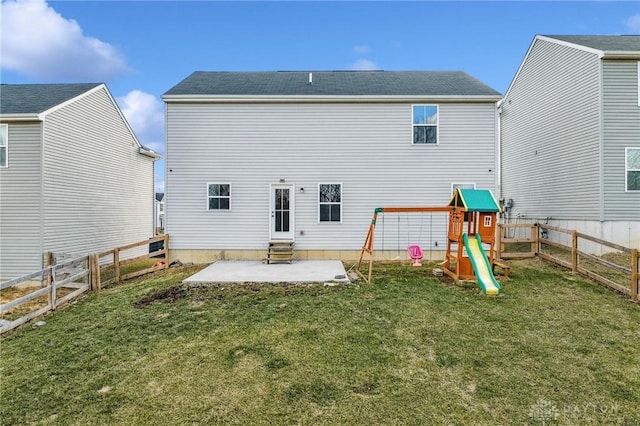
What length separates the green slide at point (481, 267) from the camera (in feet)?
21.0

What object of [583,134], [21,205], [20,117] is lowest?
[21,205]

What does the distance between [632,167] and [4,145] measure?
19.6m

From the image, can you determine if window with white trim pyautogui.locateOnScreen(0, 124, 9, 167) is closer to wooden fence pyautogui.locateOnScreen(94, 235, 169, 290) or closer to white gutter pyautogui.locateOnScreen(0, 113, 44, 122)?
white gutter pyautogui.locateOnScreen(0, 113, 44, 122)

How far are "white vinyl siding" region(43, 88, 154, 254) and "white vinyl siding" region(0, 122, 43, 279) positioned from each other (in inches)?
10.6

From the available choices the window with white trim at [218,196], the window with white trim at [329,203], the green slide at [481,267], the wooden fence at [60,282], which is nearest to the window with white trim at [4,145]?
the wooden fence at [60,282]

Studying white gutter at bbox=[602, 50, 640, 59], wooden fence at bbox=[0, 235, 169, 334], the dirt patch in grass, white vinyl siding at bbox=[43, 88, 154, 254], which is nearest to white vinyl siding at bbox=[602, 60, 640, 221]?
white gutter at bbox=[602, 50, 640, 59]

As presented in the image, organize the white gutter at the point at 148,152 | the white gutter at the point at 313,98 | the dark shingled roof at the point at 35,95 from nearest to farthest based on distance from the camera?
the dark shingled roof at the point at 35,95
the white gutter at the point at 313,98
the white gutter at the point at 148,152

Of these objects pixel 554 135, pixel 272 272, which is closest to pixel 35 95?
pixel 272 272

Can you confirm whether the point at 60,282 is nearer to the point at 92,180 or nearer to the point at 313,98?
the point at 92,180

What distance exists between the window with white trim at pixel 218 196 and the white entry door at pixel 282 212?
4.90ft

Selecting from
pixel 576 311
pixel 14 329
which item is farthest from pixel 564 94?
pixel 14 329

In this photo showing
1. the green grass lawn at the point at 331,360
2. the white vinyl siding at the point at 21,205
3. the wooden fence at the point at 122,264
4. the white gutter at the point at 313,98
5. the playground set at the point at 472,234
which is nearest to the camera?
the green grass lawn at the point at 331,360

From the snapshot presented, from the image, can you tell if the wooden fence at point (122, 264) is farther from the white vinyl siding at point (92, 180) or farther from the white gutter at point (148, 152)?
the white gutter at point (148, 152)

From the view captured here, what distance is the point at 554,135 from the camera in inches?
478
